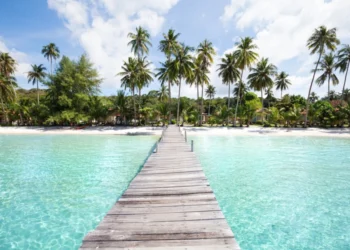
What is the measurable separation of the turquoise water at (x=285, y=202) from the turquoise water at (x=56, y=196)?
4489mm

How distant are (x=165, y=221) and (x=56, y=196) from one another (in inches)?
A: 244

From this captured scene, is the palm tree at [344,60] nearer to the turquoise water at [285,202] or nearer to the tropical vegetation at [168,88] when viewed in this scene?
the tropical vegetation at [168,88]

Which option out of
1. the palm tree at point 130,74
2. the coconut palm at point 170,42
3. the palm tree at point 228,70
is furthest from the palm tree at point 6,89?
the palm tree at point 228,70

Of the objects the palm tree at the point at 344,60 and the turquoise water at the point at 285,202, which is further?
the palm tree at the point at 344,60

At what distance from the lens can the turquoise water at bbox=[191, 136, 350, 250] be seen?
5.50 m

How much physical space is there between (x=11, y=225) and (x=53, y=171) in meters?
5.98

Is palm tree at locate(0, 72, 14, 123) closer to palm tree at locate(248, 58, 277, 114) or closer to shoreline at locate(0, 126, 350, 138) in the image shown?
shoreline at locate(0, 126, 350, 138)

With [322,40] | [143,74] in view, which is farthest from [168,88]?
[322,40]

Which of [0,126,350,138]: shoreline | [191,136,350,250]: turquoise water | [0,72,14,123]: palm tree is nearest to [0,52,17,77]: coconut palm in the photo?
[0,72,14,123]: palm tree

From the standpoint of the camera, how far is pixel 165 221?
4055mm

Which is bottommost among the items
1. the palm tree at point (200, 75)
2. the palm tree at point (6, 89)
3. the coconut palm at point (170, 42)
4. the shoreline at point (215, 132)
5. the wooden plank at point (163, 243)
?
the wooden plank at point (163, 243)

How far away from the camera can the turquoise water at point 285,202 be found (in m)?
5.50

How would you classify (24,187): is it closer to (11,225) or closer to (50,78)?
(11,225)

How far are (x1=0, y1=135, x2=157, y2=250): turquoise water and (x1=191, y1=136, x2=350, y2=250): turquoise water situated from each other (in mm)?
4489
